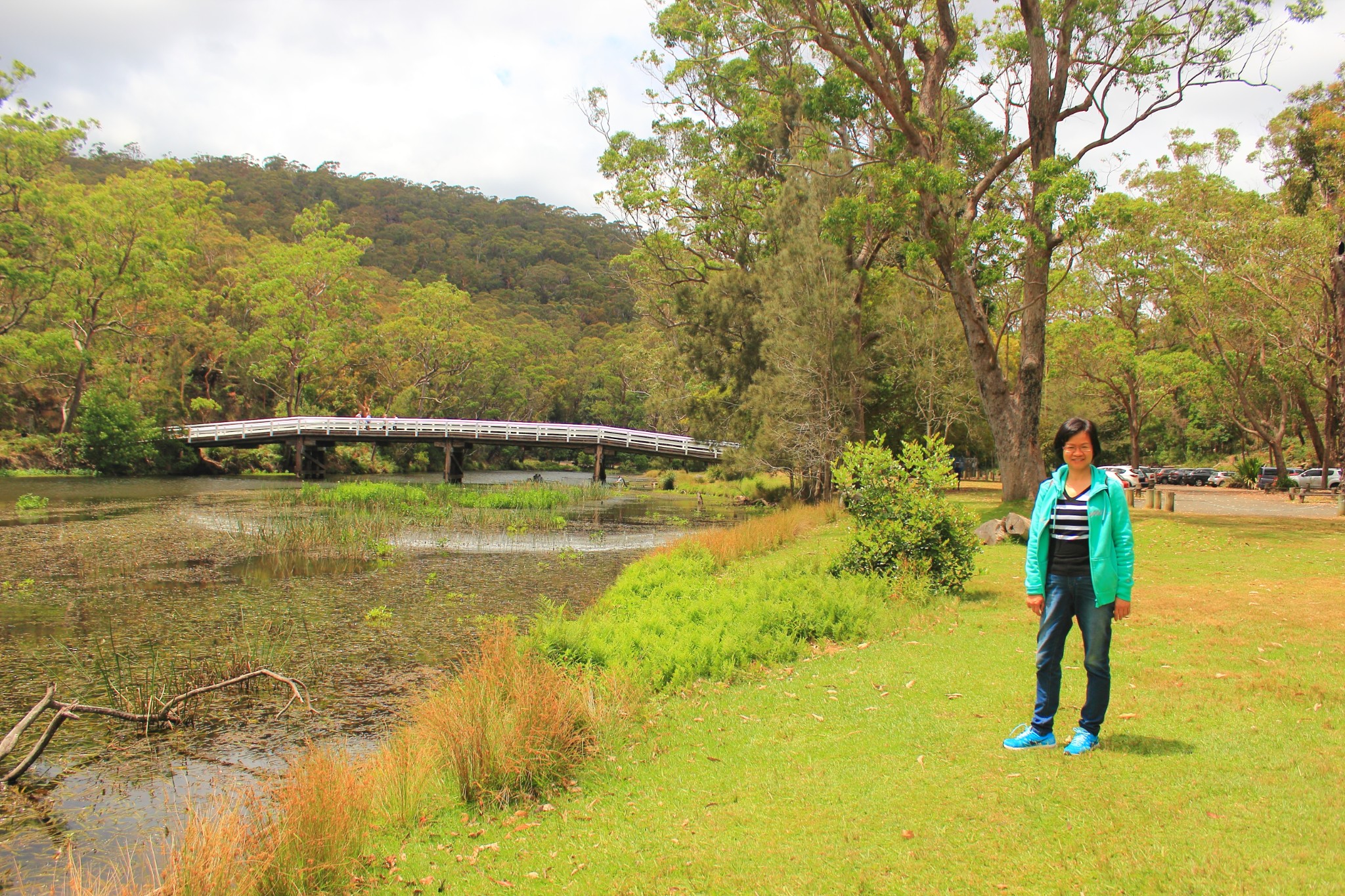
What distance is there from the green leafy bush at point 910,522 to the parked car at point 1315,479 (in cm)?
3003

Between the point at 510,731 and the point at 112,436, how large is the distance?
41534mm

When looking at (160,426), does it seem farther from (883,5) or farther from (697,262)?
(883,5)

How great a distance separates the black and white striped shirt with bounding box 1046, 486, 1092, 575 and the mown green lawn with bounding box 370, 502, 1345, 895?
114 centimetres

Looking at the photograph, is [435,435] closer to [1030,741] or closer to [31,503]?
[31,503]

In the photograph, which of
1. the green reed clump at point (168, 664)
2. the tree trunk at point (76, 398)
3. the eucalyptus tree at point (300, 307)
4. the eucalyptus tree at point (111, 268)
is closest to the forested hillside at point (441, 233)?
the eucalyptus tree at point (300, 307)

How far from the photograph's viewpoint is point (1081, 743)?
4.83m

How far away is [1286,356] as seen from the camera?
30.7m

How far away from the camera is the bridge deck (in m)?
41.7

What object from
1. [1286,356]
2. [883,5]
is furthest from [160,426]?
[1286,356]

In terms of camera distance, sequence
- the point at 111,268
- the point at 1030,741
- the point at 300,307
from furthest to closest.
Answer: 1. the point at 300,307
2. the point at 111,268
3. the point at 1030,741

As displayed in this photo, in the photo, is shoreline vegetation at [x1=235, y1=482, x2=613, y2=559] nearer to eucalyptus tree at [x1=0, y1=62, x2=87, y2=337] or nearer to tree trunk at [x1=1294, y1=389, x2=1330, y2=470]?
eucalyptus tree at [x1=0, y1=62, x2=87, y2=337]

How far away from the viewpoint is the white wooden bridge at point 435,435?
41.7 metres

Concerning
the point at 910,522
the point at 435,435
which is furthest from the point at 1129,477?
the point at 435,435

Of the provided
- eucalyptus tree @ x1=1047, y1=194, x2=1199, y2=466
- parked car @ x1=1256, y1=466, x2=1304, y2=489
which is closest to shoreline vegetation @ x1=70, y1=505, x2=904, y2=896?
eucalyptus tree @ x1=1047, y1=194, x2=1199, y2=466
